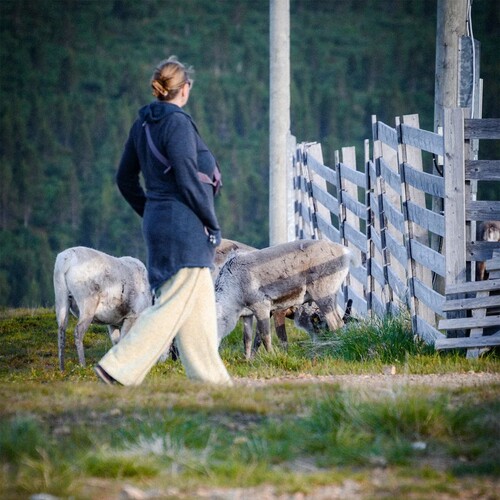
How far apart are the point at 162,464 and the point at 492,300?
16.1ft

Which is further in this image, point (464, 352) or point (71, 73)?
point (71, 73)

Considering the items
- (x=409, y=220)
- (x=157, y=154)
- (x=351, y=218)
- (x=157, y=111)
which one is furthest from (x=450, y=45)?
(x=157, y=154)

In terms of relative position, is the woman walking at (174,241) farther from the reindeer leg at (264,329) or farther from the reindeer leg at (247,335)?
the reindeer leg at (247,335)

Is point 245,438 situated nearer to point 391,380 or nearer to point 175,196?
point 175,196

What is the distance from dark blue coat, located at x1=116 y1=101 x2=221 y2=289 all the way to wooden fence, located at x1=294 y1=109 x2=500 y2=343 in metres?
2.98

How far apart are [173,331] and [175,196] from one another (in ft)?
3.21

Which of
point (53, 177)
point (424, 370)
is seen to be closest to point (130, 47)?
point (53, 177)

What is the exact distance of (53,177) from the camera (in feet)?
160

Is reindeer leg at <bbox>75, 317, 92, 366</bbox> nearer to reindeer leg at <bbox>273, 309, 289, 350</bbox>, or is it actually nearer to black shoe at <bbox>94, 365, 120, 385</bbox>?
reindeer leg at <bbox>273, 309, 289, 350</bbox>

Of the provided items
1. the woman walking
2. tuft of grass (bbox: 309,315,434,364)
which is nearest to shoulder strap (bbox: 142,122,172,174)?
the woman walking

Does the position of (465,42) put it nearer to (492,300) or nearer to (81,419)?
(492,300)

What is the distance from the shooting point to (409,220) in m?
11.0

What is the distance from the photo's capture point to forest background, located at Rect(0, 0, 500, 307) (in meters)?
46.8

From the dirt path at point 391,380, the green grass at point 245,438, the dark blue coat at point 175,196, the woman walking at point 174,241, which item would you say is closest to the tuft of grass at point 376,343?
the dirt path at point 391,380
